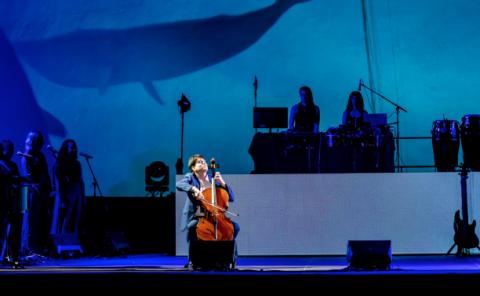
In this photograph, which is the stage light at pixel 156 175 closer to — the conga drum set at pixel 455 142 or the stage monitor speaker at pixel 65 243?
the stage monitor speaker at pixel 65 243

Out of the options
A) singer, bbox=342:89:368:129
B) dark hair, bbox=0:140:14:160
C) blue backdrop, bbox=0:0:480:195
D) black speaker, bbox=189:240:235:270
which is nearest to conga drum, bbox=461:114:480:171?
singer, bbox=342:89:368:129

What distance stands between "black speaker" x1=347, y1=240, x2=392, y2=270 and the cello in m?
1.16

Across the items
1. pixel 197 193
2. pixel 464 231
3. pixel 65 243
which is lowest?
pixel 65 243

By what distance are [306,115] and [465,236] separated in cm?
242

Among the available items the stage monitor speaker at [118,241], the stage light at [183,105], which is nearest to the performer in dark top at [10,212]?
the stage monitor speaker at [118,241]

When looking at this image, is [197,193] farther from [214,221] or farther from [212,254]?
[212,254]

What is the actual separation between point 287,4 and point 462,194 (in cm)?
449

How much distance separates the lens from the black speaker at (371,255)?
621 cm

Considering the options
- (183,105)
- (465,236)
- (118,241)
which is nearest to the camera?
(465,236)

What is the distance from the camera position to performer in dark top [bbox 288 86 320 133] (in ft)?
29.8

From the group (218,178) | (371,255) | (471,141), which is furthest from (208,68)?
(371,255)

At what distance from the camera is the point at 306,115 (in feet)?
30.0

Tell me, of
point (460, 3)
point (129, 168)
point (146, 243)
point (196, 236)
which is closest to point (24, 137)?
point (129, 168)

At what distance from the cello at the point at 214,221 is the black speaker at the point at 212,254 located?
391 mm
